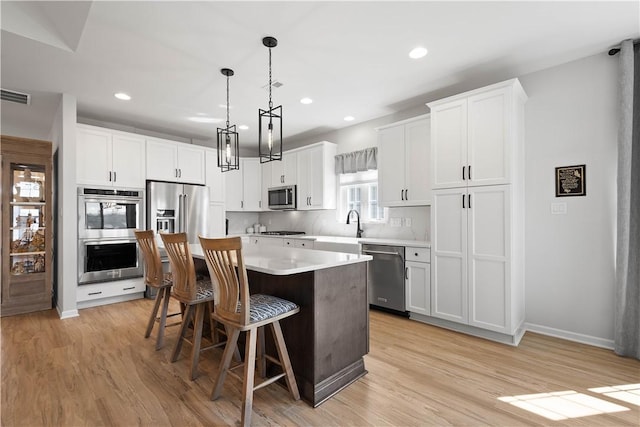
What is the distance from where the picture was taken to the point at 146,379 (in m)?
2.24

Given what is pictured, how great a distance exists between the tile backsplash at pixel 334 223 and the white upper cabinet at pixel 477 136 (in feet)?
2.70

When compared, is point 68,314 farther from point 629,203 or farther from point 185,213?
point 629,203

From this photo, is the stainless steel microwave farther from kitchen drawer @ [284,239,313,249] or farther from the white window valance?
the white window valance

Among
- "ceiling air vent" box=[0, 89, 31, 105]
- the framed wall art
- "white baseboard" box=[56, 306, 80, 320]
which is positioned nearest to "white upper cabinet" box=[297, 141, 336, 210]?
the framed wall art

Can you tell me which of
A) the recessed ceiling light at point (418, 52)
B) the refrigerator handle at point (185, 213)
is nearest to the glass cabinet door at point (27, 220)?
the refrigerator handle at point (185, 213)

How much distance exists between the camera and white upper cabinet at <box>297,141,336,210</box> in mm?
4938

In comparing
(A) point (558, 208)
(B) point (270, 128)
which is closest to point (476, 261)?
(A) point (558, 208)

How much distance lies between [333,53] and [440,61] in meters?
1.03

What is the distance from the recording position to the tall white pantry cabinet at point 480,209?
2863 mm

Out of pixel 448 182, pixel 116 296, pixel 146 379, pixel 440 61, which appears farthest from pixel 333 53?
pixel 116 296

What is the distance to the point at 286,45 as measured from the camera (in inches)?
103

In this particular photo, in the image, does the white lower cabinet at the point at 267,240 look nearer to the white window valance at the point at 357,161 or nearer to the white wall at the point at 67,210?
the white window valance at the point at 357,161

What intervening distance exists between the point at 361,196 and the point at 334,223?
0.69 meters

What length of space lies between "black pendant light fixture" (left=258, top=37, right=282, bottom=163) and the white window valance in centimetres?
106
